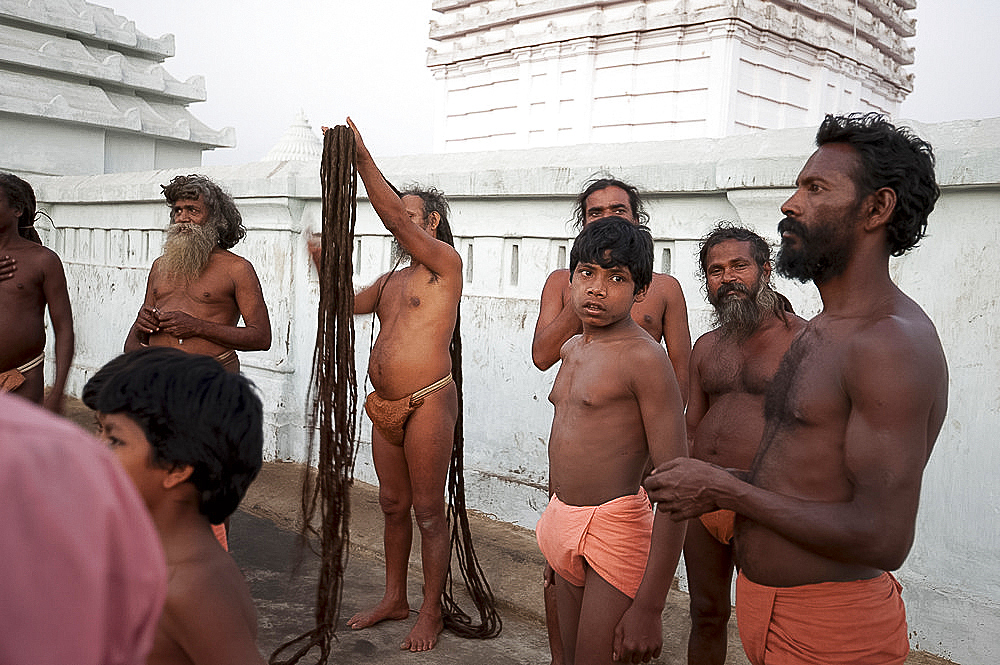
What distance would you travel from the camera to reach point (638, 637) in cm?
211

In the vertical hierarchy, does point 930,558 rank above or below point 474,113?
below

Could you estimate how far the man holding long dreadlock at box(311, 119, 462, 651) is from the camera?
3.46 m

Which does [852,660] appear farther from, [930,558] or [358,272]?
[358,272]

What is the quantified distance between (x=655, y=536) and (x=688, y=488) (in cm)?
44

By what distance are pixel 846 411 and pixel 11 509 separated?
1567 millimetres

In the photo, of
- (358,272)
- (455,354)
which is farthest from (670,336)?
(358,272)

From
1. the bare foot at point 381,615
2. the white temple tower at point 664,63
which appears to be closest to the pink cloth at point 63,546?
the bare foot at point 381,615

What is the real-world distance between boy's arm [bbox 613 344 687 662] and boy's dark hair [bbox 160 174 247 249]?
2532 mm

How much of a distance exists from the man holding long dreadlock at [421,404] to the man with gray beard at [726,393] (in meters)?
1.09

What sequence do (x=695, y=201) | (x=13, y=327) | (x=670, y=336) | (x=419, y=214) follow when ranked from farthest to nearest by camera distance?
1. (x=695, y=201)
2. (x=13, y=327)
3. (x=419, y=214)
4. (x=670, y=336)

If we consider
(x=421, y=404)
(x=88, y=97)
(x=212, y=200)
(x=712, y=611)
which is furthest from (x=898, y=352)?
(x=88, y=97)

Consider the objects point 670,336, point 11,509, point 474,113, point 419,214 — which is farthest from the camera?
point 474,113

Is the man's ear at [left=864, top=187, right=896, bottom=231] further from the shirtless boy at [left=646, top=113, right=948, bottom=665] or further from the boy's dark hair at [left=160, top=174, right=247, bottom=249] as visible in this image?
the boy's dark hair at [left=160, top=174, right=247, bottom=249]

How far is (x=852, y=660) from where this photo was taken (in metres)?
1.76
